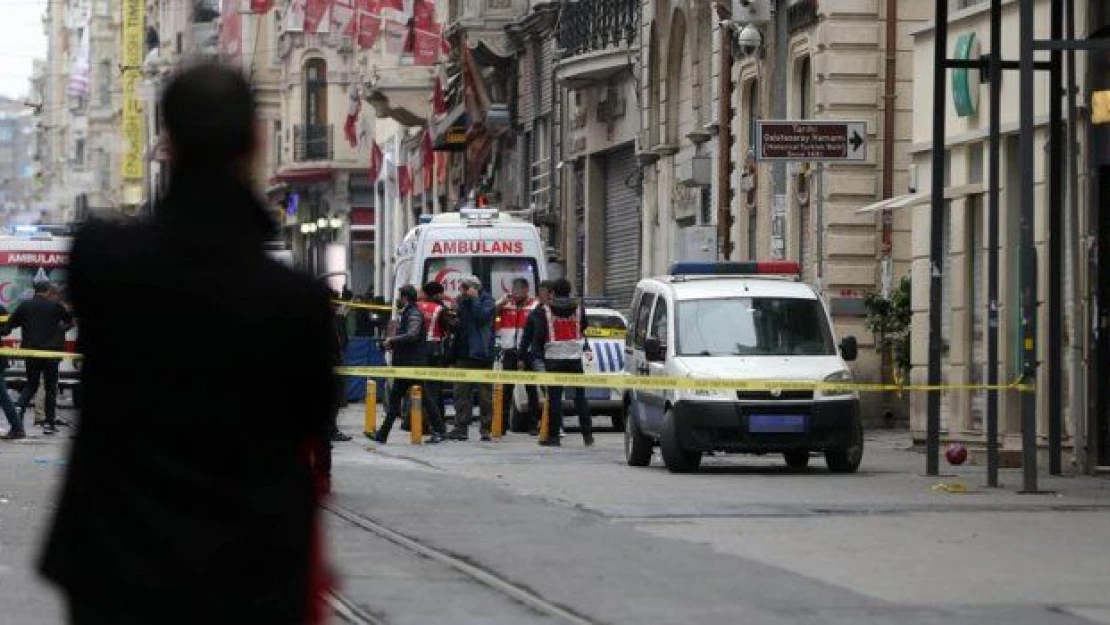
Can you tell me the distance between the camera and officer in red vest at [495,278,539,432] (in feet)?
112

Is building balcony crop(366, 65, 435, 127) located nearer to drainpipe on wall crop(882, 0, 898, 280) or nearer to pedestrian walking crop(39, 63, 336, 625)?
drainpipe on wall crop(882, 0, 898, 280)

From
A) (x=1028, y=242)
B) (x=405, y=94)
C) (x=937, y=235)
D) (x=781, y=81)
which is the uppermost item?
(x=405, y=94)

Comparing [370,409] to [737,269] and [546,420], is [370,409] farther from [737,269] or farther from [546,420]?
[737,269]

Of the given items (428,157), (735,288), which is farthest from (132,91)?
(735,288)

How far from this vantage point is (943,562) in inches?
607

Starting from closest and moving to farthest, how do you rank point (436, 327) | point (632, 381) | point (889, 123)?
point (632, 381)
point (436, 327)
point (889, 123)

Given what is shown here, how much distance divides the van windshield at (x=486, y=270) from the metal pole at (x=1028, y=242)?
59.8 ft

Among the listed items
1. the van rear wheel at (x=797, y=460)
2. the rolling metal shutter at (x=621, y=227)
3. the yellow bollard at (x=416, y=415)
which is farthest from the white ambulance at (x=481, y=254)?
the van rear wheel at (x=797, y=460)

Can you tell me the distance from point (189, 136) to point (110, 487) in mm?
696

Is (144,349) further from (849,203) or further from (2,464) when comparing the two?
(849,203)

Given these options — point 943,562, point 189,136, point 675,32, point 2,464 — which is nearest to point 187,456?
point 189,136

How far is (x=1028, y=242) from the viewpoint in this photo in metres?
21.2

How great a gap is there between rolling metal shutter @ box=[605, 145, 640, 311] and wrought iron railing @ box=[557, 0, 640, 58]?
1958mm

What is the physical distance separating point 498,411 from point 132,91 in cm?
10276
